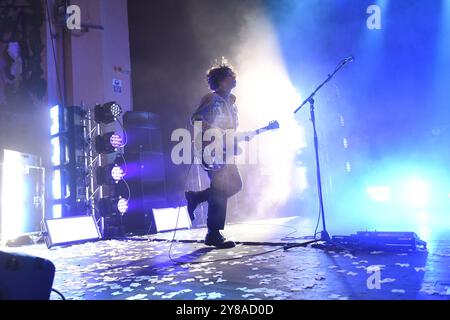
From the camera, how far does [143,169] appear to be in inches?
282

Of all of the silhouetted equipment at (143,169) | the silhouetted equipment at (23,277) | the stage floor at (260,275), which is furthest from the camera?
the silhouetted equipment at (143,169)

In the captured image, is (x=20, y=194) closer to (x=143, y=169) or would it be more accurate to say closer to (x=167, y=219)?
(x=143, y=169)

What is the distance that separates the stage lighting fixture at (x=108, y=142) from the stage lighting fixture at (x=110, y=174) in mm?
327

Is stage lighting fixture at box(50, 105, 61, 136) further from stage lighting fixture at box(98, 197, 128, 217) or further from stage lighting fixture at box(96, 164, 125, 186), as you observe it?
stage lighting fixture at box(98, 197, 128, 217)

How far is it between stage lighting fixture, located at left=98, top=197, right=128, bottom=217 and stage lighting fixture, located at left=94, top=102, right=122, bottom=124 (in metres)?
1.45

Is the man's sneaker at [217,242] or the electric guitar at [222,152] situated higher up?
the electric guitar at [222,152]

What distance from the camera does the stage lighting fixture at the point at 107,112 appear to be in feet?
22.0

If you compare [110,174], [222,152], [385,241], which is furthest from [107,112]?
[385,241]

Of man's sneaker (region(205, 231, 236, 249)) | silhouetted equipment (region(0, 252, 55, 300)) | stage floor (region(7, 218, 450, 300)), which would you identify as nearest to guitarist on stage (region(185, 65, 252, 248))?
man's sneaker (region(205, 231, 236, 249))

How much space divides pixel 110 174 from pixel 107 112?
1133 millimetres

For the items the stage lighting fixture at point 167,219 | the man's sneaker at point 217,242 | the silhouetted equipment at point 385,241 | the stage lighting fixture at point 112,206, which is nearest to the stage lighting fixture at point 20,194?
the stage lighting fixture at point 112,206

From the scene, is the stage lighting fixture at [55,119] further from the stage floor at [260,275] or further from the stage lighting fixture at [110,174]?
the stage floor at [260,275]
